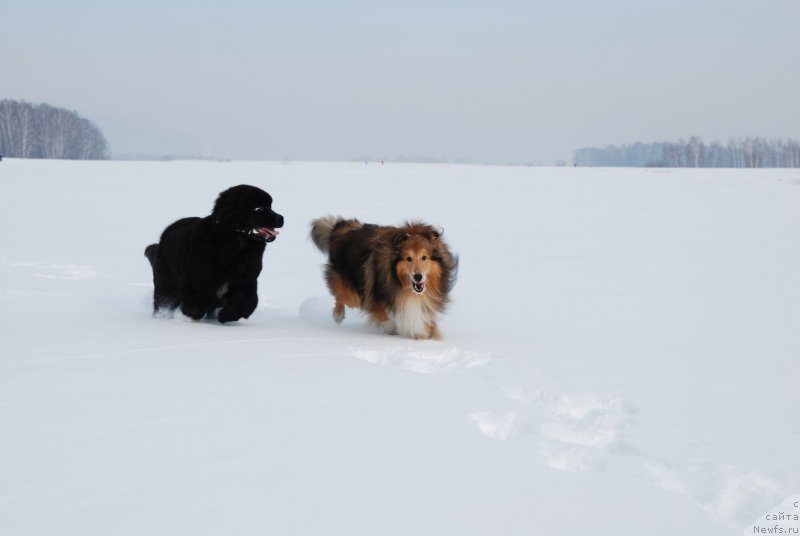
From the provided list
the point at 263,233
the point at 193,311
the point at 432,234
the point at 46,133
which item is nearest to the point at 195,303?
the point at 193,311

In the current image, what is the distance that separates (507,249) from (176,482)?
39.3 ft

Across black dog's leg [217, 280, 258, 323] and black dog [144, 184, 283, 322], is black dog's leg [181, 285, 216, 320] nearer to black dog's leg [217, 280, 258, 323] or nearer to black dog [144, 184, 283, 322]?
black dog [144, 184, 283, 322]

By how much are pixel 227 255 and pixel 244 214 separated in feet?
1.34

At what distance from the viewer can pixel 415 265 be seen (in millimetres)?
6809

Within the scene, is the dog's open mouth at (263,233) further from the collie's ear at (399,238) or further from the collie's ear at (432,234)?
the collie's ear at (432,234)

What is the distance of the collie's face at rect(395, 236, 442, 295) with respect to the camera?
678 centimetres

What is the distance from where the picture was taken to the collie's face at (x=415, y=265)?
267 inches

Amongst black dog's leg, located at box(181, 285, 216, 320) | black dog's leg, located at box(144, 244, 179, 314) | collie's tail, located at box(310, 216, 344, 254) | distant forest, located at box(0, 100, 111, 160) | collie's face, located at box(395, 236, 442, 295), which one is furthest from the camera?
distant forest, located at box(0, 100, 111, 160)

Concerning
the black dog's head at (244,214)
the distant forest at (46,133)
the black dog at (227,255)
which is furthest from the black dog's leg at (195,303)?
the distant forest at (46,133)

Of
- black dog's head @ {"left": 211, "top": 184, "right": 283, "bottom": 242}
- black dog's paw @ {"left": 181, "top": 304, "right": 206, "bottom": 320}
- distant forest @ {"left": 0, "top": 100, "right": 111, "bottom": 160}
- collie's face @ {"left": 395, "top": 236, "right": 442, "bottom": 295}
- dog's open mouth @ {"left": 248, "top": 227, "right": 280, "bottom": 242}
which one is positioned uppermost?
distant forest @ {"left": 0, "top": 100, "right": 111, "bottom": 160}

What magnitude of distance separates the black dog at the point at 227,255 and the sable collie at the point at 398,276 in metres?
0.96

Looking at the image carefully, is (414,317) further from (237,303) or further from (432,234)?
(237,303)

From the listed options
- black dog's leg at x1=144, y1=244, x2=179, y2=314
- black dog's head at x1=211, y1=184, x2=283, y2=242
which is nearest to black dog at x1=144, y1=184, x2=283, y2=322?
black dog's head at x1=211, y1=184, x2=283, y2=242

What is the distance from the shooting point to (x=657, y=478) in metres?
3.24
